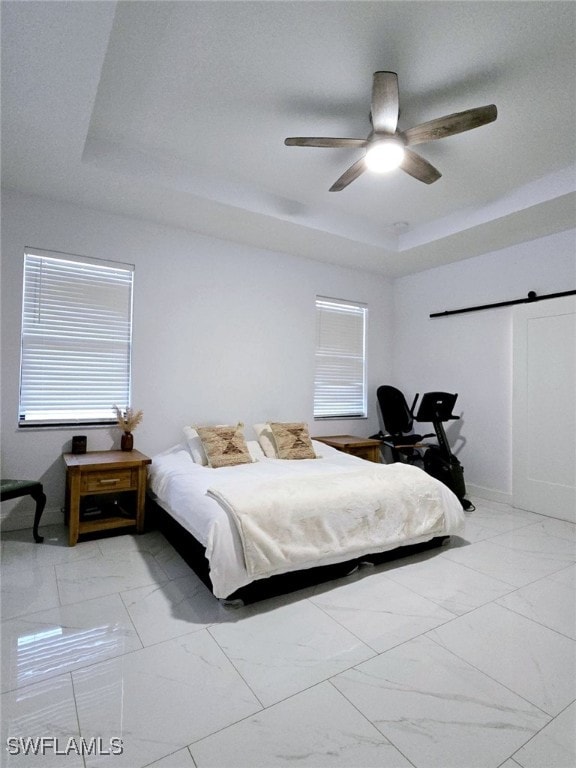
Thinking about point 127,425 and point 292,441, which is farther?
point 292,441

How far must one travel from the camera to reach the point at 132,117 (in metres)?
2.63

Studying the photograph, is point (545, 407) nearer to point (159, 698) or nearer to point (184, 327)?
point (184, 327)

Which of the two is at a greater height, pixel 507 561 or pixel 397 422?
pixel 397 422

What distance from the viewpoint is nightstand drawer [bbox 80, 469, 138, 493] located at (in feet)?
10.0

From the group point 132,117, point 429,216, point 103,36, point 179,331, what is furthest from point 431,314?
point 103,36

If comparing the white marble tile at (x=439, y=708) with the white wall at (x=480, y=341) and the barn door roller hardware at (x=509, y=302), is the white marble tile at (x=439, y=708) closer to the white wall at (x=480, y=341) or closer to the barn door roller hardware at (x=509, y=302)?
the white wall at (x=480, y=341)

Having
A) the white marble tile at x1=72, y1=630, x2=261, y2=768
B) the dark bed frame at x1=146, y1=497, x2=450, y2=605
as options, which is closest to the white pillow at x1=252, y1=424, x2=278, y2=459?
the dark bed frame at x1=146, y1=497, x2=450, y2=605

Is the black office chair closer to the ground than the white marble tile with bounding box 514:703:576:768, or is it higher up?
higher up

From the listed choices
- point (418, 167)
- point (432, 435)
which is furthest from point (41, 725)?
point (432, 435)

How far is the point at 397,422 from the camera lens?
506cm

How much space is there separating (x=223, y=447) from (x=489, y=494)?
3133 mm

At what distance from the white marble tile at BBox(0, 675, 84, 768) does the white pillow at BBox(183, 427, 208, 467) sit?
1.99m

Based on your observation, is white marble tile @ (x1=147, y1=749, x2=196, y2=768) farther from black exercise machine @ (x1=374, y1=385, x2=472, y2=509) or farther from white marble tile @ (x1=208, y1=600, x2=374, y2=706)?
black exercise machine @ (x1=374, y1=385, x2=472, y2=509)

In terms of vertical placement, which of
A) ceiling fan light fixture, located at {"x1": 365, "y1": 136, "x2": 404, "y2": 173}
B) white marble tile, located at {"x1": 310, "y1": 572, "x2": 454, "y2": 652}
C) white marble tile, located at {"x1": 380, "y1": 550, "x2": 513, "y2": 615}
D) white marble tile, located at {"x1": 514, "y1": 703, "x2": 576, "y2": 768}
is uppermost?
ceiling fan light fixture, located at {"x1": 365, "y1": 136, "x2": 404, "y2": 173}
